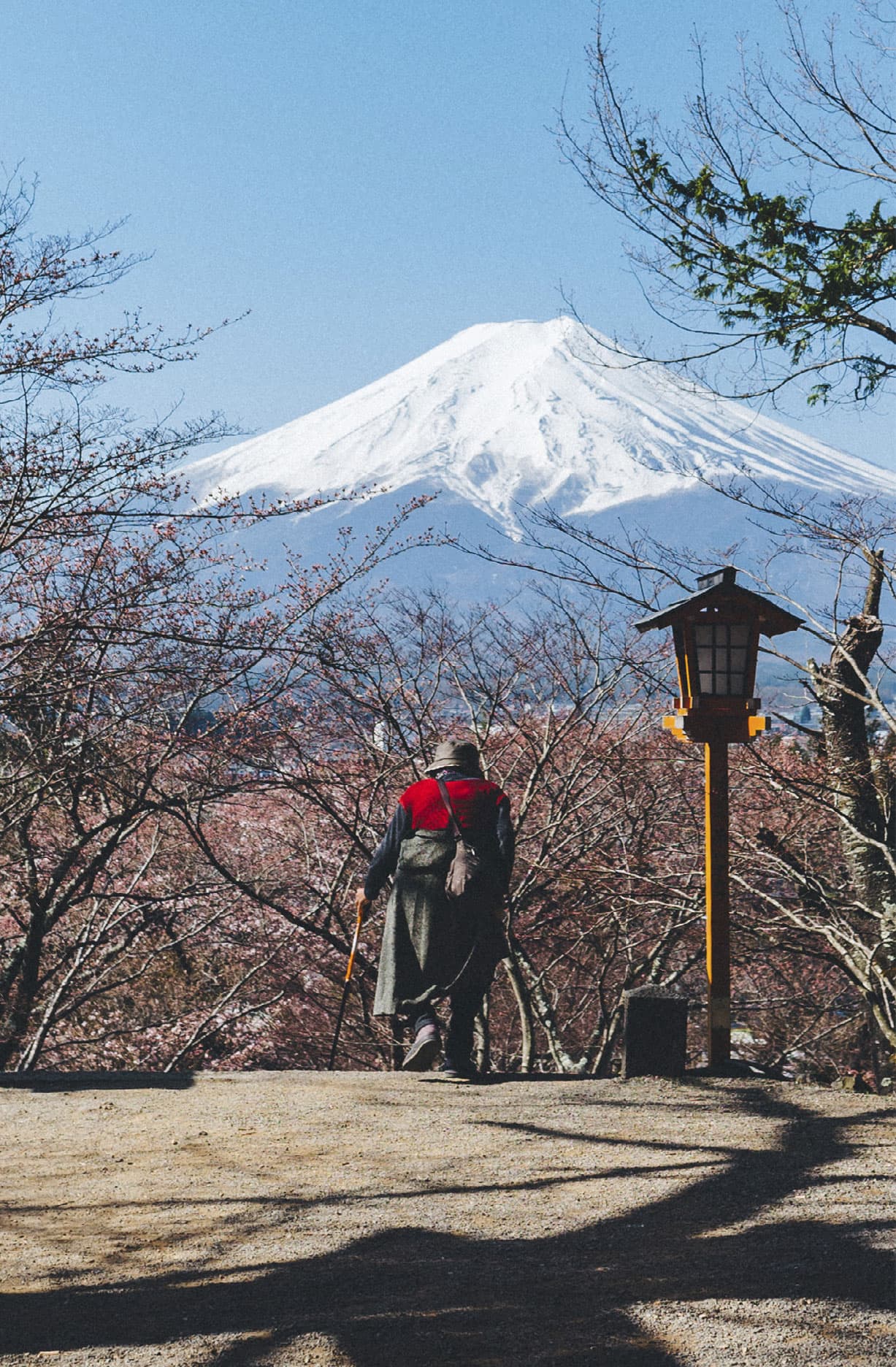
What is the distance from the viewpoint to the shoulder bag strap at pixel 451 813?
5.21 meters

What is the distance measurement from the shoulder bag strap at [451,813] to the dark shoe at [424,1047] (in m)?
0.85

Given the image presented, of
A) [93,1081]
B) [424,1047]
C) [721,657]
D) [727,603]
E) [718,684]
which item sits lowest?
[93,1081]

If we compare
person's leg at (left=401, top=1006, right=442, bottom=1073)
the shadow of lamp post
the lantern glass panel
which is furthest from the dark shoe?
the lantern glass panel

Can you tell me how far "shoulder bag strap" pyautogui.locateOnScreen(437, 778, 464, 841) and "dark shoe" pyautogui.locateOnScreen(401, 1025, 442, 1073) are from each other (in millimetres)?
852

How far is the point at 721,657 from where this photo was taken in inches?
233

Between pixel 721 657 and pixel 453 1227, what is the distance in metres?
3.28

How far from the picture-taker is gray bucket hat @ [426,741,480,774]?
Answer: 5.32 m

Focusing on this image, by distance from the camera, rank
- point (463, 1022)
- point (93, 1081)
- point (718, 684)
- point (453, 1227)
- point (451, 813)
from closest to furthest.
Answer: point (453, 1227) → point (451, 813) → point (463, 1022) → point (93, 1081) → point (718, 684)

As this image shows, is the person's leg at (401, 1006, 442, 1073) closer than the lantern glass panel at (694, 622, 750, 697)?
Yes

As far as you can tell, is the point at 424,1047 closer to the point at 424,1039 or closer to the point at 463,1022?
the point at 424,1039

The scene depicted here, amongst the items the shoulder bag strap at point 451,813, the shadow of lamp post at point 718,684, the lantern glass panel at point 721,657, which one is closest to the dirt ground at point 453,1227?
the shadow of lamp post at point 718,684

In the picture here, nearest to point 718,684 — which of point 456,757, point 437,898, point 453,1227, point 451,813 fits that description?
point 456,757

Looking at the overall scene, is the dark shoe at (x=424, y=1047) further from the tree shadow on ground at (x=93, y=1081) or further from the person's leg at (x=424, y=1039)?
the tree shadow on ground at (x=93, y=1081)

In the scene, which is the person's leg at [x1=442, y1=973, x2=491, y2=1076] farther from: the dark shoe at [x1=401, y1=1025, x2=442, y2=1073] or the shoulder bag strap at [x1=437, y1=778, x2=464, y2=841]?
the shoulder bag strap at [x1=437, y1=778, x2=464, y2=841]
